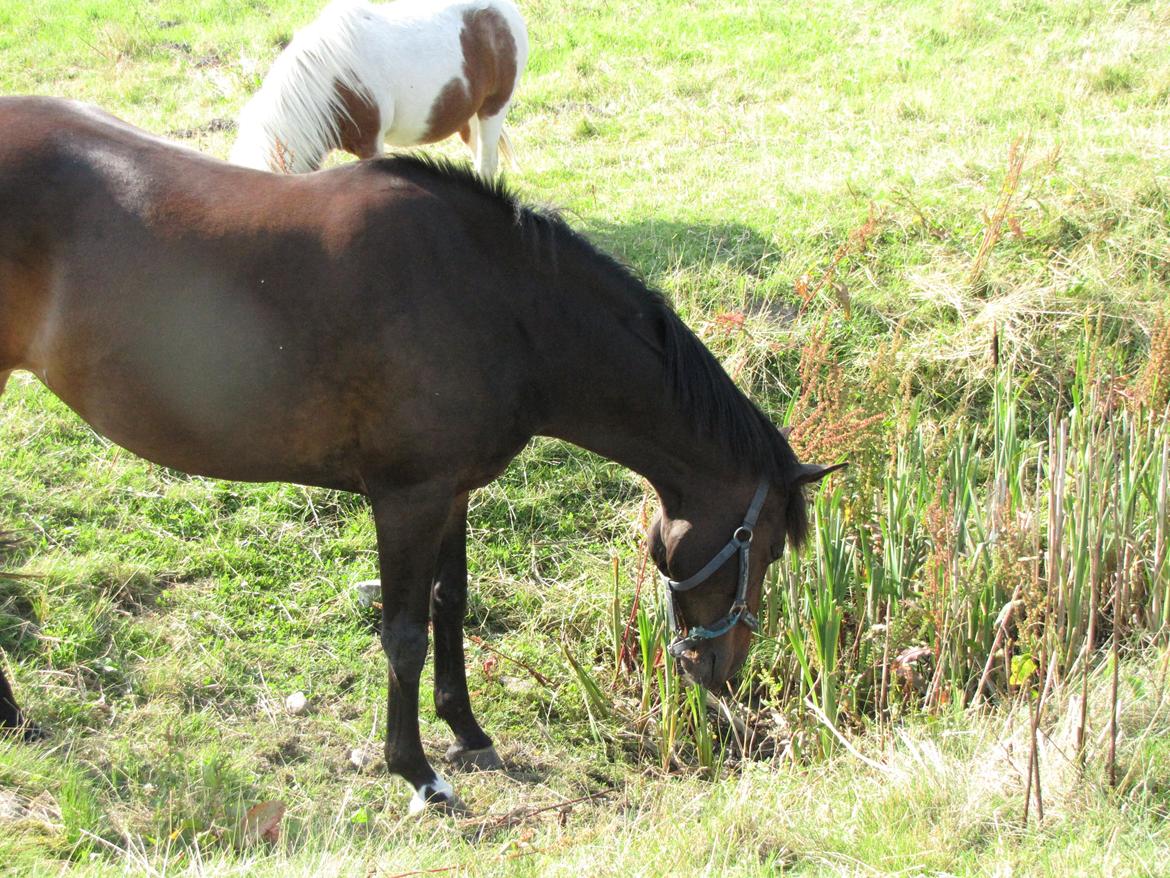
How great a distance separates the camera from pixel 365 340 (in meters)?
2.95

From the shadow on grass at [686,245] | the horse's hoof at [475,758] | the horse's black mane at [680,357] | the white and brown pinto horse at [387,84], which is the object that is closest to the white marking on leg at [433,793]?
the horse's hoof at [475,758]

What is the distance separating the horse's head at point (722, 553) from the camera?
3.27 m

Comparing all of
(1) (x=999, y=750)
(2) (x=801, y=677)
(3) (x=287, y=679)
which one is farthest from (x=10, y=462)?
(1) (x=999, y=750)

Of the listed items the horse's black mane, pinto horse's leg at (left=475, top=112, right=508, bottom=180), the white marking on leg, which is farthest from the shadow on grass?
the white marking on leg

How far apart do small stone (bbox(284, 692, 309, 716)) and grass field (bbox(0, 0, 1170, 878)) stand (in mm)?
32

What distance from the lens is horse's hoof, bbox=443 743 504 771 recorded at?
3.68 m

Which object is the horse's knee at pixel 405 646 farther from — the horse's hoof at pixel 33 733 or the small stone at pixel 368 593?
the horse's hoof at pixel 33 733

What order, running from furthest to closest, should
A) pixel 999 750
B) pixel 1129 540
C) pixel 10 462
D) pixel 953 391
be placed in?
1. pixel 953 391
2. pixel 10 462
3. pixel 1129 540
4. pixel 999 750

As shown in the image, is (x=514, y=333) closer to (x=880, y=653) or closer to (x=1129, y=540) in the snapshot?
(x=880, y=653)

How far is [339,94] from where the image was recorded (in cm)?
619

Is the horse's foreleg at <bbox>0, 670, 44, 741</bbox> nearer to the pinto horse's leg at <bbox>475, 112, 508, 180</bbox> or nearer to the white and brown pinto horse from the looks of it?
the white and brown pinto horse

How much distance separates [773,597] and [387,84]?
4.08 m

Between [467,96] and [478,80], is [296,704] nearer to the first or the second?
[467,96]

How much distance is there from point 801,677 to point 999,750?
965mm
